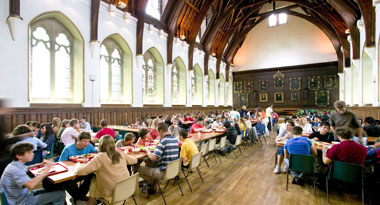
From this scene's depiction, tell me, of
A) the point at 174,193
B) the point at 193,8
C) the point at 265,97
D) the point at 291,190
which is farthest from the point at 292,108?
the point at 174,193

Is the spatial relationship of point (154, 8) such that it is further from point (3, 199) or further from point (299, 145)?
point (3, 199)

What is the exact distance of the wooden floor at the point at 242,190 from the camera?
3.60 metres

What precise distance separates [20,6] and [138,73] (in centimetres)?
553

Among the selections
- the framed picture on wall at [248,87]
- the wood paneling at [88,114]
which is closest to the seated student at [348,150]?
the wood paneling at [88,114]

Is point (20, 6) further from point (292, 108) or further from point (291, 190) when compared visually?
point (292, 108)

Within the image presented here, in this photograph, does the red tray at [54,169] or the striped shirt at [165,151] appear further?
the striped shirt at [165,151]

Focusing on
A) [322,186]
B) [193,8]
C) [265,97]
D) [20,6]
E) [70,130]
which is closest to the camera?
[322,186]

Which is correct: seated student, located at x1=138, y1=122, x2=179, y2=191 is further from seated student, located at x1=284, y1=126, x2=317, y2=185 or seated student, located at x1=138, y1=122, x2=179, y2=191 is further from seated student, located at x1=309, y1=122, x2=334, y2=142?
seated student, located at x1=309, y1=122, x2=334, y2=142

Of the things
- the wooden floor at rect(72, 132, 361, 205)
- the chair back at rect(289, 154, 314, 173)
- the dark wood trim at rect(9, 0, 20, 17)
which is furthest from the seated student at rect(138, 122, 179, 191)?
the dark wood trim at rect(9, 0, 20, 17)

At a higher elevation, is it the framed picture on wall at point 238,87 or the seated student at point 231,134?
the framed picture on wall at point 238,87

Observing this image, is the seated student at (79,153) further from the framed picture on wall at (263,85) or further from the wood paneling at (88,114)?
the framed picture on wall at (263,85)

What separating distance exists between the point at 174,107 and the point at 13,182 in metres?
11.5

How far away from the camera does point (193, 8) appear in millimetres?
14094

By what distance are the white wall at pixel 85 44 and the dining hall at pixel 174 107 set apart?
0.04 m
